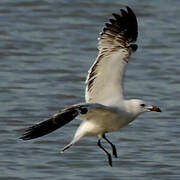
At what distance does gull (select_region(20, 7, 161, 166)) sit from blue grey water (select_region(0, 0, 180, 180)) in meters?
1.58

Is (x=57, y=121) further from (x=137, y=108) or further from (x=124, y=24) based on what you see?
(x=124, y=24)

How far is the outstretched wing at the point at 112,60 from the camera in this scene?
30.1ft

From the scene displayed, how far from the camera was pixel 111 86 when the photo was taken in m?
9.19

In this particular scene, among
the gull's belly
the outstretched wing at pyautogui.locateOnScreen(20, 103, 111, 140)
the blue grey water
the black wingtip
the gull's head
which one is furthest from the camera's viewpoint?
the blue grey water

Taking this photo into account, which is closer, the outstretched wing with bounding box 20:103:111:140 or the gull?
the outstretched wing with bounding box 20:103:111:140

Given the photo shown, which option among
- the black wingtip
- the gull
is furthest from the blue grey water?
the black wingtip

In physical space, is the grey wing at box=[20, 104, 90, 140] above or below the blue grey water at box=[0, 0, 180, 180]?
above

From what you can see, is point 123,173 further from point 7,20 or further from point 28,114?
point 7,20

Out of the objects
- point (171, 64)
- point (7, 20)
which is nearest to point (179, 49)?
point (171, 64)

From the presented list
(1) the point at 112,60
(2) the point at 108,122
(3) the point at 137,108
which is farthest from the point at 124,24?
(2) the point at 108,122

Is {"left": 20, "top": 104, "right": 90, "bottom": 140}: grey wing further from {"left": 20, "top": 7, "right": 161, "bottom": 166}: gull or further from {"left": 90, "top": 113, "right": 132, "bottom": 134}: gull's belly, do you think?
{"left": 90, "top": 113, "right": 132, "bottom": 134}: gull's belly

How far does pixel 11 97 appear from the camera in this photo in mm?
13367

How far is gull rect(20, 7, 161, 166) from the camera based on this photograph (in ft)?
29.0

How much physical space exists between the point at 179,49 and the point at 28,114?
14.3ft
